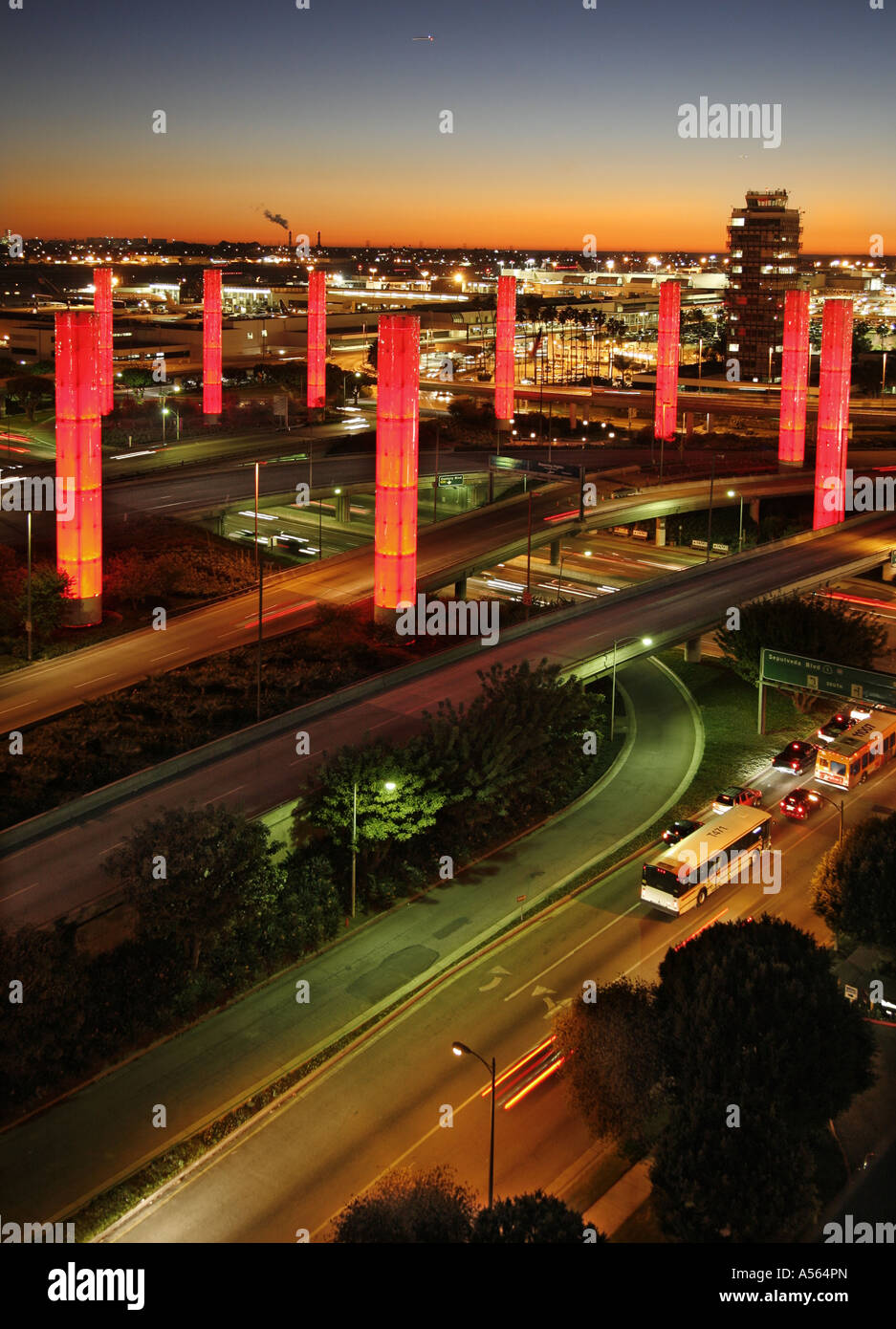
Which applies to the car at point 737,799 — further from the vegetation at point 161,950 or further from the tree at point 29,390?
the tree at point 29,390

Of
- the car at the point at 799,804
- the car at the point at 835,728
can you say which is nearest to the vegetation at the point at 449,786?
the car at the point at 799,804

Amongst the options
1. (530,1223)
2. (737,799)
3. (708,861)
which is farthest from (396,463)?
(530,1223)

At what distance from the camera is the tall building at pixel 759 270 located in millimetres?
159625

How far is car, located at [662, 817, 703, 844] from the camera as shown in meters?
29.9

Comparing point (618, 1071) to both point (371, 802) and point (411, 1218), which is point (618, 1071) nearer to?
point (411, 1218)

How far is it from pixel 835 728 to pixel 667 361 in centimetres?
4868

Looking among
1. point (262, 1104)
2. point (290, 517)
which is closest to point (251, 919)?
point (262, 1104)

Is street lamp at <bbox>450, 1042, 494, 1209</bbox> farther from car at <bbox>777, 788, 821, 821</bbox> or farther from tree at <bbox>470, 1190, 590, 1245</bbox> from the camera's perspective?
car at <bbox>777, 788, 821, 821</bbox>

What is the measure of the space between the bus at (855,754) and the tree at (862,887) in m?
8.73

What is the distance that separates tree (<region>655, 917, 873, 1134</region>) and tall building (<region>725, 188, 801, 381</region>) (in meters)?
150

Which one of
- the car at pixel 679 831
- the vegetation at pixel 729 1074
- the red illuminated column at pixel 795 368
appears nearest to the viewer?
the vegetation at pixel 729 1074

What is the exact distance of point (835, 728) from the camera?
37.7 m
